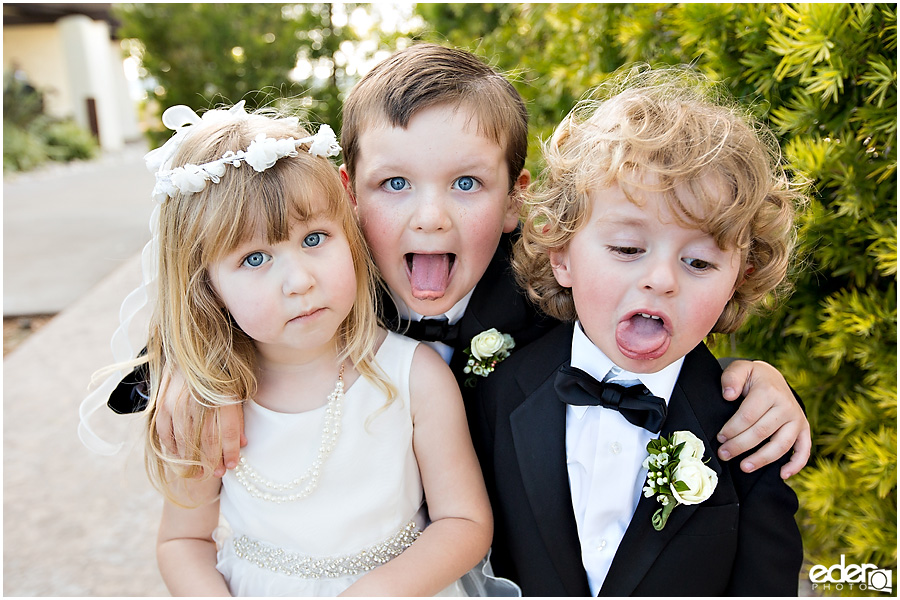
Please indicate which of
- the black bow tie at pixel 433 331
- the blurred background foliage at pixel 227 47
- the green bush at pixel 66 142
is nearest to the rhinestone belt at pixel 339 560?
the black bow tie at pixel 433 331

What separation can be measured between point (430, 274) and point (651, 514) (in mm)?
720

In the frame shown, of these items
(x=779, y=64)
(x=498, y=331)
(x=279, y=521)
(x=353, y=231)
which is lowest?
(x=279, y=521)

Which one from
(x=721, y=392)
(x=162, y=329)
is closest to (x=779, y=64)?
(x=721, y=392)

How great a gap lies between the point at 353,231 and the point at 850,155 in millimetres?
1253

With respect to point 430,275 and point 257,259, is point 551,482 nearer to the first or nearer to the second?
point 430,275

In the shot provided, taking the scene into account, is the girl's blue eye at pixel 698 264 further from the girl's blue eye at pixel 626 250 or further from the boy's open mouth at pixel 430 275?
the boy's open mouth at pixel 430 275

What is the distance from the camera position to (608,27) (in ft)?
8.84

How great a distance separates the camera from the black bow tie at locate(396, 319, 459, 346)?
184 centimetres

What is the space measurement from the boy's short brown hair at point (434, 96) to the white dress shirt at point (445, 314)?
31 cm

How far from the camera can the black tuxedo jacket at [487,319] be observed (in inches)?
72.7

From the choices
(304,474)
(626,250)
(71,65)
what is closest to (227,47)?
(304,474)

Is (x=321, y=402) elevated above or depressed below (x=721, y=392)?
below

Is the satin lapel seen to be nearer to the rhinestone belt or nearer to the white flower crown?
the rhinestone belt

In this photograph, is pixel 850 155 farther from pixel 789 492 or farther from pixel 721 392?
pixel 789 492
